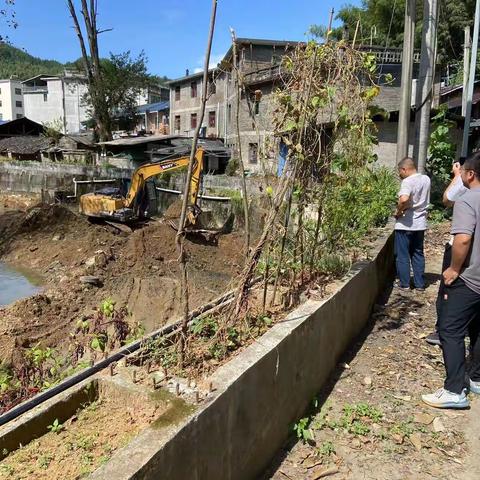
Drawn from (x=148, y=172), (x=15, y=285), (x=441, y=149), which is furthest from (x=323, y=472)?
(x=148, y=172)

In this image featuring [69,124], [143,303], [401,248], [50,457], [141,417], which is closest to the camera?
[50,457]

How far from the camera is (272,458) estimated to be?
9.99 ft

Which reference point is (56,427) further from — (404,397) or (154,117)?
(154,117)

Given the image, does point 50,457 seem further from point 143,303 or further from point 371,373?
point 143,303

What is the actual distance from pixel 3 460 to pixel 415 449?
252 centimetres

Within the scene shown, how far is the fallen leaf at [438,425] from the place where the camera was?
3.38m

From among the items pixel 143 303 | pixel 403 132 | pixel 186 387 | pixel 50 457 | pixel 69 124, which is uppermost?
pixel 69 124

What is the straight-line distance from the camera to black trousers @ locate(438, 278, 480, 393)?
3.36m

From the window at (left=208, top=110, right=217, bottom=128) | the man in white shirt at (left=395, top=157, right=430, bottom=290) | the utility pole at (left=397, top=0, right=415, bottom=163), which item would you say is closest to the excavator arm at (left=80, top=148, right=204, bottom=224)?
the utility pole at (left=397, top=0, right=415, bottom=163)

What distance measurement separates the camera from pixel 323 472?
9.66 ft

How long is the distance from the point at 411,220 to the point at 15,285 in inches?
402

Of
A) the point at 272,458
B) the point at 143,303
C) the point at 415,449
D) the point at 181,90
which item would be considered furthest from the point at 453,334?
the point at 181,90

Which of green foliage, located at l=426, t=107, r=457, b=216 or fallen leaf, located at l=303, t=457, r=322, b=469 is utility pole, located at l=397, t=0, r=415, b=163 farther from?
fallen leaf, located at l=303, t=457, r=322, b=469

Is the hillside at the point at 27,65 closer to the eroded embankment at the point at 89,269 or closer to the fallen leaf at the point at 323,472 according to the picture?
the eroded embankment at the point at 89,269
